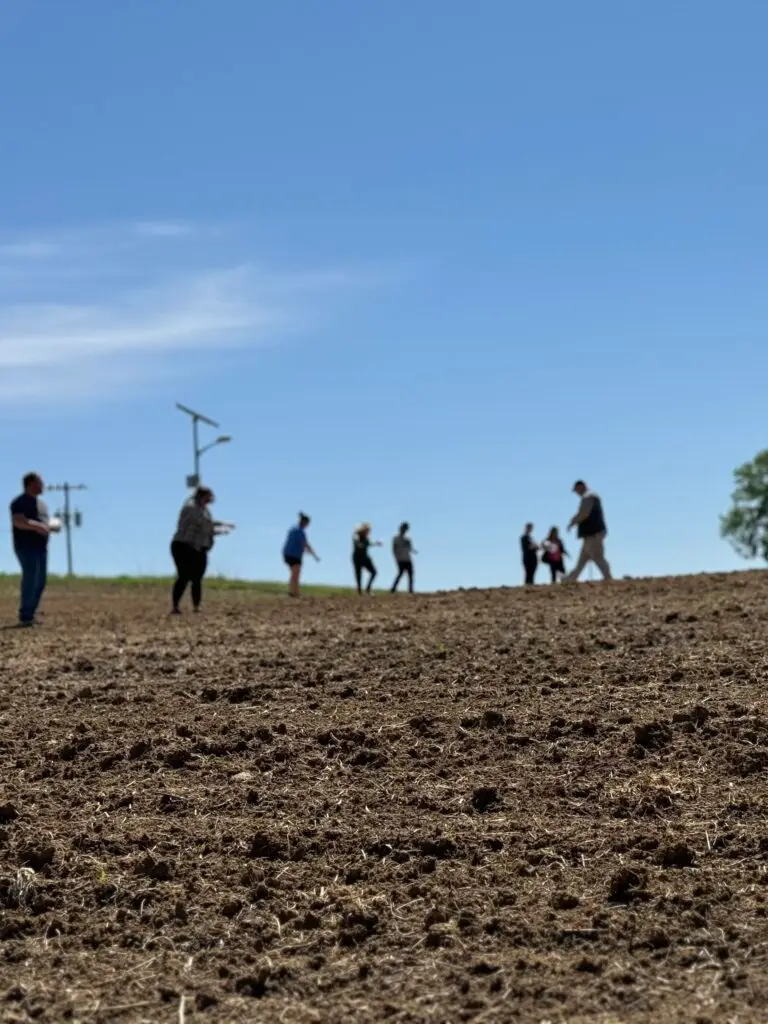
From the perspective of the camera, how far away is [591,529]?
930 inches

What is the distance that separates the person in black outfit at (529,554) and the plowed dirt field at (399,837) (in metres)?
19.7

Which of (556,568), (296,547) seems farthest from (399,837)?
(556,568)

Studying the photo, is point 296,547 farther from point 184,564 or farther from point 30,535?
point 30,535

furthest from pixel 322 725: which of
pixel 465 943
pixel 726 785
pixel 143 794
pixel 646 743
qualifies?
pixel 465 943

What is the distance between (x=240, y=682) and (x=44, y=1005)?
17.0 feet

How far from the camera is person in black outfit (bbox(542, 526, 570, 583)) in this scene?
31562 millimetres

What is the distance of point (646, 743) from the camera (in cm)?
771

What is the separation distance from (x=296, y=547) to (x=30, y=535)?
8523 millimetres

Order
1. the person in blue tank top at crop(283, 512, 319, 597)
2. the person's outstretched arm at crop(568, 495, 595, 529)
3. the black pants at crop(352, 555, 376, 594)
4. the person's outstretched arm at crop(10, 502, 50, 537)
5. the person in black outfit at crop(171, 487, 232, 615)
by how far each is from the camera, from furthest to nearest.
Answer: the black pants at crop(352, 555, 376, 594) → the person in blue tank top at crop(283, 512, 319, 597) → the person's outstretched arm at crop(568, 495, 595, 529) → the person in black outfit at crop(171, 487, 232, 615) → the person's outstretched arm at crop(10, 502, 50, 537)

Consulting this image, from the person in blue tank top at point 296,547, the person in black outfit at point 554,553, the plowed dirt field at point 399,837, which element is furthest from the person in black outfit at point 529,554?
the plowed dirt field at point 399,837

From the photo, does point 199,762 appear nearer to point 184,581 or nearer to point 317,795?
point 317,795

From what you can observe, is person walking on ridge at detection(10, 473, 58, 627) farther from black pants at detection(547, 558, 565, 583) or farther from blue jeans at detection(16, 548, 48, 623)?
black pants at detection(547, 558, 565, 583)

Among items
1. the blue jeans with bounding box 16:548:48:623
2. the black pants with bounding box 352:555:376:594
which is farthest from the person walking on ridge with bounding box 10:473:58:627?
the black pants with bounding box 352:555:376:594

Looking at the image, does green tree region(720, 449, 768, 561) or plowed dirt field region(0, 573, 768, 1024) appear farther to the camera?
green tree region(720, 449, 768, 561)
